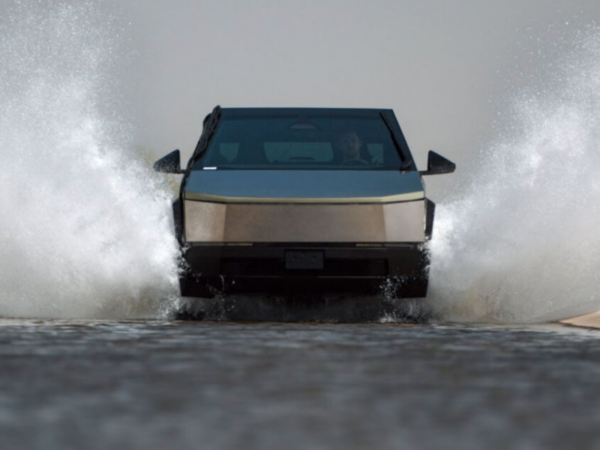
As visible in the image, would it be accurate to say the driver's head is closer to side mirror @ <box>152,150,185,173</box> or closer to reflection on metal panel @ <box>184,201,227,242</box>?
side mirror @ <box>152,150,185,173</box>

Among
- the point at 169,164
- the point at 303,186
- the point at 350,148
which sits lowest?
the point at 303,186

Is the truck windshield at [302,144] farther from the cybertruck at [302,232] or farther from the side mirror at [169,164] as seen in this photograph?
the cybertruck at [302,232]

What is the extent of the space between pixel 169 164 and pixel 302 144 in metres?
1.22

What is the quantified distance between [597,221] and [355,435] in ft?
35.6

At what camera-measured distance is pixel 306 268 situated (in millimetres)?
13133

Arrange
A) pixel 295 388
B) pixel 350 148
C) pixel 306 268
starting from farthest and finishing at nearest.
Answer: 1. pixel 350 148
2. pixel 306 268
3. pixel 295 388

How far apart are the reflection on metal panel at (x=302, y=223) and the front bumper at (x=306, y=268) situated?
0.24 feet

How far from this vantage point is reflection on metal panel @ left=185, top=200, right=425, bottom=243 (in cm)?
1319

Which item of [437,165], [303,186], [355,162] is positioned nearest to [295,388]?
[303,186]

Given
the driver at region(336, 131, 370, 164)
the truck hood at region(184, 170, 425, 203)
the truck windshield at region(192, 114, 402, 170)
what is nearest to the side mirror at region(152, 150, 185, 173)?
the truck windshield at region(192, 114, 402, 170)

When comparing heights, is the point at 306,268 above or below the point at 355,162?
below

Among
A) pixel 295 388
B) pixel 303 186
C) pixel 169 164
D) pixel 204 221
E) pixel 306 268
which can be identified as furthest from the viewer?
pixel 169 164

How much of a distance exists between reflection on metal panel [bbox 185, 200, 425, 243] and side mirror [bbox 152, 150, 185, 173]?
3.68 feet

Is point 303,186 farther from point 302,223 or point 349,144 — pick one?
point 349,144
